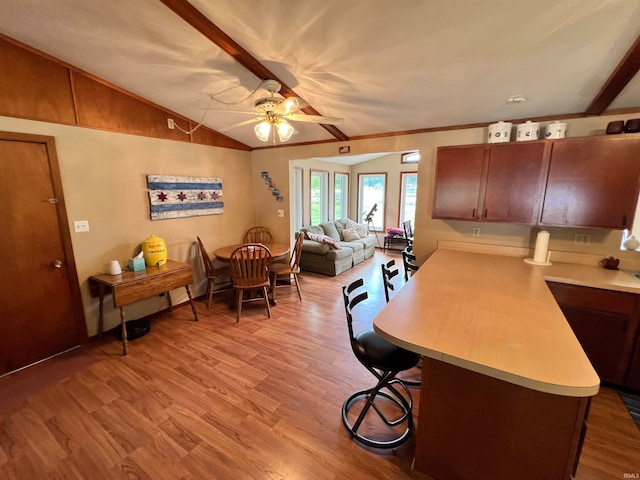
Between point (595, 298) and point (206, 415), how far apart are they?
3004 millimetres

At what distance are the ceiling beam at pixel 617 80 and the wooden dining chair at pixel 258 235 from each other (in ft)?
13.4

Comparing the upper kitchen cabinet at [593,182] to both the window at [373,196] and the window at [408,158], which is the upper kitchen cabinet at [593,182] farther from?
the window at [373,196]

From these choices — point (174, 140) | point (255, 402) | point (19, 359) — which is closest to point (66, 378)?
point (19, 359)

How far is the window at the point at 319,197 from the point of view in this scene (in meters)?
6.56

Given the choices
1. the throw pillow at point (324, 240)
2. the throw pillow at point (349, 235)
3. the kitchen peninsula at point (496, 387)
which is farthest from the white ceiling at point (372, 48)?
the throw pillow at point (349, 235)

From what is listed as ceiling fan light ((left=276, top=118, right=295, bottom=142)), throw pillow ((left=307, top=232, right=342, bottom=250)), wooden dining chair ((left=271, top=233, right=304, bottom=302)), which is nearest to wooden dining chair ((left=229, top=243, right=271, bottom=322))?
wooden dining chair ((left=271, top=233, right=304, bottom=302))

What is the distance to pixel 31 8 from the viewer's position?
173 cm

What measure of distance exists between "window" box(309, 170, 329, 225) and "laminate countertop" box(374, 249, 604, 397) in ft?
14.9

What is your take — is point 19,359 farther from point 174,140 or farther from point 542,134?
point 542,134

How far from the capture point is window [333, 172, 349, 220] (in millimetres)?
7367

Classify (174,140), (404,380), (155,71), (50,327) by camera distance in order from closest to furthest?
(404,380) < (155,71) < (50,327) < (174,140)

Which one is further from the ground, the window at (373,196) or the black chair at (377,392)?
the window at (373,196)

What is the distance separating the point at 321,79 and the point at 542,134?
7.06ft

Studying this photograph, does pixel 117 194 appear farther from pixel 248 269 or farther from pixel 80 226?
pixel 248 269
